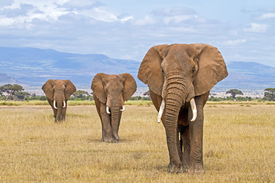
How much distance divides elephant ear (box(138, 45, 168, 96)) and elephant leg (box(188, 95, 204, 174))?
831 millimetres

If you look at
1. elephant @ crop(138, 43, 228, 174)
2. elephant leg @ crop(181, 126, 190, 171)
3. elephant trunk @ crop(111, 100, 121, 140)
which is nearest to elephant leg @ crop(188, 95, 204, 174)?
elephant @ crop(138, 43, 228, 174)

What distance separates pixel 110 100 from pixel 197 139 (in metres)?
7.11

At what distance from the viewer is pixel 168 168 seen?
29.8 ft

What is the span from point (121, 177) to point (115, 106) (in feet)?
22.2

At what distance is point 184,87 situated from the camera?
802 cm

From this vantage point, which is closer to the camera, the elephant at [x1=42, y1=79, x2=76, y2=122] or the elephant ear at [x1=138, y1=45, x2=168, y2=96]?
the elephant ear at [x1=138, y1=45, x2=168, y2=96]

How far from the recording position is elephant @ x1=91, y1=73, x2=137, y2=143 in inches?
597

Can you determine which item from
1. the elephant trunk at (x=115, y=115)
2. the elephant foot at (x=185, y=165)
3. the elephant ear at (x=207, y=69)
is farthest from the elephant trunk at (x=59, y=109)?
the elephant ear at (x=207, y=69)

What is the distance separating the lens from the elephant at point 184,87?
26.3ft

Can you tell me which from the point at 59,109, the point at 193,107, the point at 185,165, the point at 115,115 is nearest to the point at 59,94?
the point at 59,109

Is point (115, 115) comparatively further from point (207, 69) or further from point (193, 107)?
point (193, 107)

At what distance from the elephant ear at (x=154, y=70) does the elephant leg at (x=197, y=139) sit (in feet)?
2.73

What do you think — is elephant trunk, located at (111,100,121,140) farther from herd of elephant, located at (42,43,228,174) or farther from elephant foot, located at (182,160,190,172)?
elephant foot, located at (182,160,190,172)

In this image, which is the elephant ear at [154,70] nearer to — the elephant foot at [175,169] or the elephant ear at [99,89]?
the elephant foot at [175,169]
